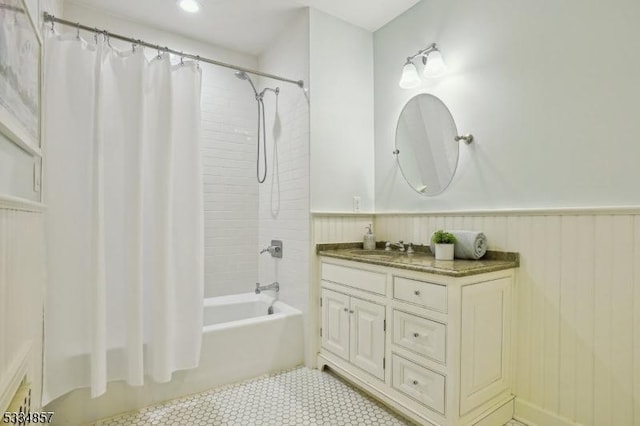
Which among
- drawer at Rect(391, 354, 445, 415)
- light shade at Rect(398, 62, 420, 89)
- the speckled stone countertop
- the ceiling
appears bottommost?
drawer at Rect(391, 354, 445, 415)

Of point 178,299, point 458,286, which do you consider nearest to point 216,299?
point 178,299

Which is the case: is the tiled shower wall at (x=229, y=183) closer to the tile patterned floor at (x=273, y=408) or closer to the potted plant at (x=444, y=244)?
the tile patterned floor at (x=273, y=408)

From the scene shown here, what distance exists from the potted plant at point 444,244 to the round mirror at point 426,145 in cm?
42

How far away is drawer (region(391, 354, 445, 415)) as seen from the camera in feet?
4.83

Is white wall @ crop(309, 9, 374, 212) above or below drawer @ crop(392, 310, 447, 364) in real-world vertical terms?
above

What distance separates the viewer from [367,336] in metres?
1.88

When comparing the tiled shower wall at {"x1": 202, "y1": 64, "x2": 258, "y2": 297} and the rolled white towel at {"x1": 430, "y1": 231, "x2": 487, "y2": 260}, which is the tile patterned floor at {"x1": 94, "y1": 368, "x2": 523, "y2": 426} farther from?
the tiled shower wall at {"x1": 202, "y1": 64, "x2": 258, "y2": 297}

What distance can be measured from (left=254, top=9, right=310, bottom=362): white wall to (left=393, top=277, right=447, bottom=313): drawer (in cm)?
81

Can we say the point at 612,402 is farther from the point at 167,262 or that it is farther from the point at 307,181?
the point at 167,262

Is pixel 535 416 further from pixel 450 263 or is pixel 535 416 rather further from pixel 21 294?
pixel 21 294

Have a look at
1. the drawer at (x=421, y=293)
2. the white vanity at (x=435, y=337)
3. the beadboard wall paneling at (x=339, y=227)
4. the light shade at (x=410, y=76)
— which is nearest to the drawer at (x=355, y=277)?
the white vanity at (x=435, y=337)

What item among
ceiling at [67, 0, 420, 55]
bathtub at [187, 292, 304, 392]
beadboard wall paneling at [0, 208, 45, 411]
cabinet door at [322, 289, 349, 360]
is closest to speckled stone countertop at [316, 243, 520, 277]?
cabinet door at [322, 289, 349, 360]

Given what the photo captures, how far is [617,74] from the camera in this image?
142 cm

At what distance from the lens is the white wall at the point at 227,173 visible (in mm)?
2809
